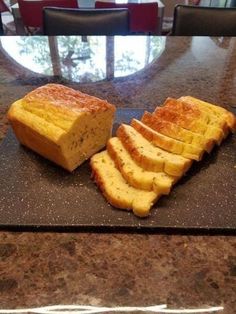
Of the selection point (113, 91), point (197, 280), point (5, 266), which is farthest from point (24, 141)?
point (197, 280)

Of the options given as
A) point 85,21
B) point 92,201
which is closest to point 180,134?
point 92,201

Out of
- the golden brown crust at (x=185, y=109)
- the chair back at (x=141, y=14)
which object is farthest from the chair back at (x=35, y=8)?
the golden brown crust at (x=185, y=109)

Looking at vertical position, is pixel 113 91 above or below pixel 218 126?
below

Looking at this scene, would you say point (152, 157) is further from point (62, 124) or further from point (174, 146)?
point (62, 124)

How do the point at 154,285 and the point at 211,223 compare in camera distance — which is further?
the point at 211,223

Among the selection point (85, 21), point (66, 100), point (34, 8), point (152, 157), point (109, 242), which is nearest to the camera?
point (109, 242)

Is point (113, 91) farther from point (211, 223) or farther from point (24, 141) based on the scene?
point (211, 223)

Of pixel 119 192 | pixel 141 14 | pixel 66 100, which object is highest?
pixel 66 100

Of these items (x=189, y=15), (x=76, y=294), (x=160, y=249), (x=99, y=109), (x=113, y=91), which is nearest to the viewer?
(x=76, y=294)
